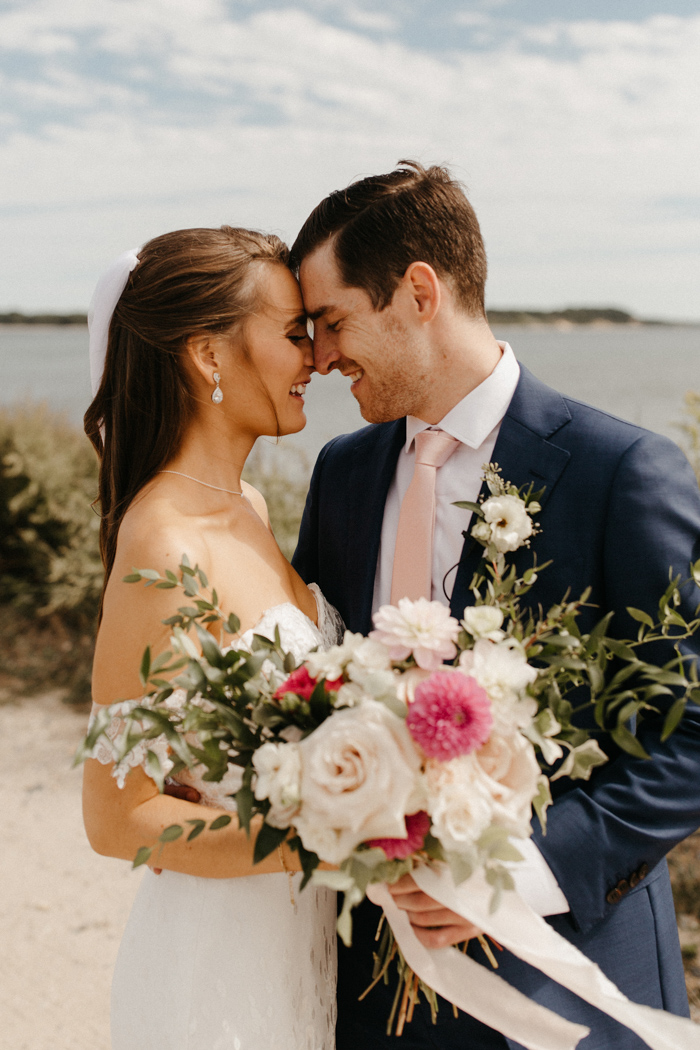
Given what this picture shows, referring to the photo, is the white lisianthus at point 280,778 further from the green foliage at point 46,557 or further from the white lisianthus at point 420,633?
the green foliage at point 46,557

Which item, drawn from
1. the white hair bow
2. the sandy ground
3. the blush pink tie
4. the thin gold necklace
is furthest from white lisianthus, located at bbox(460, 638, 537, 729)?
the sandy ground

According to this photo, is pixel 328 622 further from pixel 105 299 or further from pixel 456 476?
pixel 105 299

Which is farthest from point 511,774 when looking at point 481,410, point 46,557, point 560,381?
point 560,381

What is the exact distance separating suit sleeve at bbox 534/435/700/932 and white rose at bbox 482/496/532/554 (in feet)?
0.87

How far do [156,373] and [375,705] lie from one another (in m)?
1.44

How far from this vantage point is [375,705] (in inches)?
48.2

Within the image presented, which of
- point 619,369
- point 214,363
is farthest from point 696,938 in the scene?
point 619,369

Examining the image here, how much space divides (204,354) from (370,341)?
491 mm

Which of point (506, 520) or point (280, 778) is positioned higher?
point (506, 520)

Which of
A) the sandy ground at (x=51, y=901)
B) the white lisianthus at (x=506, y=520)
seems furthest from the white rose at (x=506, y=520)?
the sandy ground at (x=51, y=901)

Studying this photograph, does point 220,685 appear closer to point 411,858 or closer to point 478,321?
point 411,858

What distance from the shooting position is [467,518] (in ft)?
7.21

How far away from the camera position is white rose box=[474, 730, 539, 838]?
1241mm

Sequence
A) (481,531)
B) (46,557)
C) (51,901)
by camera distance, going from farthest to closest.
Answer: (46,557), (51,901), (481,531)
